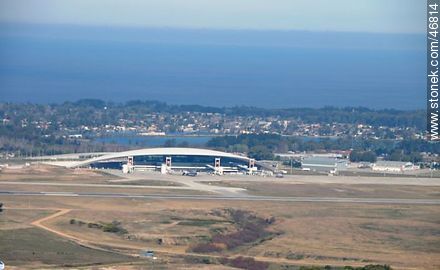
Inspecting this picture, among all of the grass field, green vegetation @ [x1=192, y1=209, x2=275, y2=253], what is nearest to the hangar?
the grass field

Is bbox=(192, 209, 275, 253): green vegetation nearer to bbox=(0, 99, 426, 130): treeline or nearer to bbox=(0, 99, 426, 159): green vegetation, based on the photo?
bbox=(0, 99, 426, 159): green vegetation

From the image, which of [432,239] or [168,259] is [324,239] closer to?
[432,239]

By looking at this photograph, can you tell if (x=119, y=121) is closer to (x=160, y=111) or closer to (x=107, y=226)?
(x=160, y=111)

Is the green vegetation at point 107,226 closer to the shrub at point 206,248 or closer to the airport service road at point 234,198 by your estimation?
the shrub at point 206,248

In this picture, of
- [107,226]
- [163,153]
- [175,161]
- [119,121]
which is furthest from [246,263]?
[119,121]

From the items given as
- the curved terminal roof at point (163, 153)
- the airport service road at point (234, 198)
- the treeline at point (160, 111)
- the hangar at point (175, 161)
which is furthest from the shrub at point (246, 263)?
the treeline at point (160, 111)

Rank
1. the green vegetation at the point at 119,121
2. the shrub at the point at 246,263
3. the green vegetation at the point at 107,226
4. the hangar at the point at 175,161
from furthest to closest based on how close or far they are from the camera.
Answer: the green vegetation at the point at 119,121 → the hangar at the point at 175,161 → the green vegetation at the point at 107,226 → the shrub at the point at 246,263
